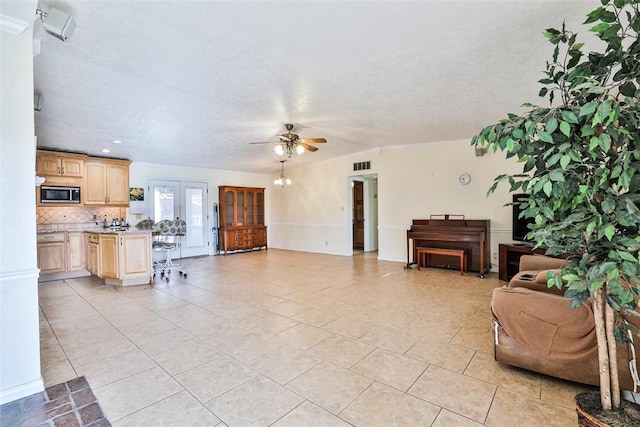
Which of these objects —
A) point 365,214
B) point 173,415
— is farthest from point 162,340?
point 365,214

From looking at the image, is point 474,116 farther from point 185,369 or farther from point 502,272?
point 185,369

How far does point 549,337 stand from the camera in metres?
1.93

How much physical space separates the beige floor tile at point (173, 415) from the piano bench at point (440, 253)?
470 cm

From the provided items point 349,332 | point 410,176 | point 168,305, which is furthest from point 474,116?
point 168,305

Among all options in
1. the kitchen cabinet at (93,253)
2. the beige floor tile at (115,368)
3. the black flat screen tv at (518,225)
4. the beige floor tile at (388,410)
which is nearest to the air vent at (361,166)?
the black flat screen tv at (518,225)

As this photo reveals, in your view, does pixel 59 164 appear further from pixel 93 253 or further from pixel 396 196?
pixel 396 196

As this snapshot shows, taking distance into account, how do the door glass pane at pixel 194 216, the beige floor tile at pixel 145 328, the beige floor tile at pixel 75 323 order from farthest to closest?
the door glass pane at pixel 194 216, the beige floor tile at pixel 75 323, the beige floor tile at pixel 145 328

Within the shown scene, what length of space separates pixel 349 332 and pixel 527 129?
232cm

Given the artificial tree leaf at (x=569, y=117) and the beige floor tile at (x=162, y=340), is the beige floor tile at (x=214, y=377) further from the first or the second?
the artificial tree leaf at (x=569, y=117)

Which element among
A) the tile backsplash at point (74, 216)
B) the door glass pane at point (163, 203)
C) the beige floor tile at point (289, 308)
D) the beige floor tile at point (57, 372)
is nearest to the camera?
the beige floor tile at point (57, 372)

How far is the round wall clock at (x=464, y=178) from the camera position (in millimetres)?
5625

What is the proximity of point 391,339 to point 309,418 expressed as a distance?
124cm

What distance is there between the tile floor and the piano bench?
2.34 ft

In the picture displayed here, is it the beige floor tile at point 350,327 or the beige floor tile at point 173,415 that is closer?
the beige floor tile at point 173,415
